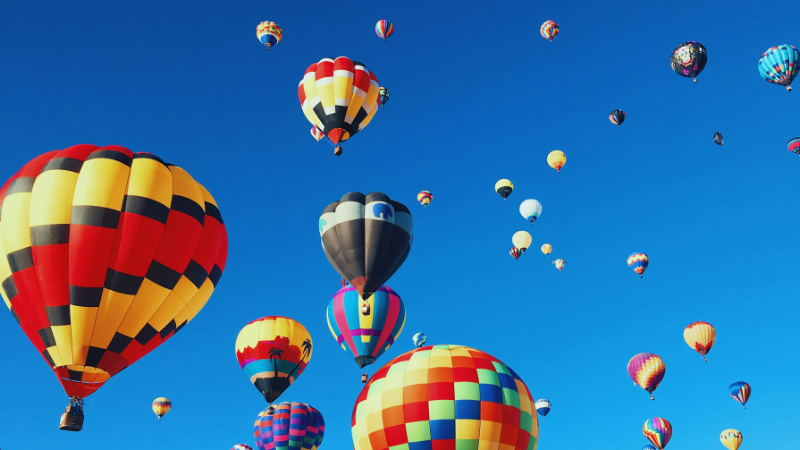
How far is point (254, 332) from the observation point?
2320 cm

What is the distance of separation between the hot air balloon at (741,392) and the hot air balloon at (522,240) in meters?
12.1

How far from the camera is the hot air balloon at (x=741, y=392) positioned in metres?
36.6

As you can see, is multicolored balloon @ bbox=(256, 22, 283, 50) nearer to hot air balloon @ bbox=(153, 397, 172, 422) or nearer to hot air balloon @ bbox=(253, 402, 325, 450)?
hot air balloon @ bbox=(253, 402, 325, 450)

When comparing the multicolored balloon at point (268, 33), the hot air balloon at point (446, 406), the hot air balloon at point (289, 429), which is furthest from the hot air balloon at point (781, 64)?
the hot air balloon at point (289, 429)

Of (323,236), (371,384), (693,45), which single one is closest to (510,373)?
(371,384)

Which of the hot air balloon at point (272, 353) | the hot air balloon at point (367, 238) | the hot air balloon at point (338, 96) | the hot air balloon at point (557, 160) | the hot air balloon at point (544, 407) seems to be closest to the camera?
the hot air balloon at point (367, 238)

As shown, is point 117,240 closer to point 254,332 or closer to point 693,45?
point 254,332

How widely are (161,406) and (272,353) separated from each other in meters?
11.8

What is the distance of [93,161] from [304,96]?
9761 millimetres

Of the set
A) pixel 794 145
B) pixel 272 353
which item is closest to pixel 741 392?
pixel 794 145

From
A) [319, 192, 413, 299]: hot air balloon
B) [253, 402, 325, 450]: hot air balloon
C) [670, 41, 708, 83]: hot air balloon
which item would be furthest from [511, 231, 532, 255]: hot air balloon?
[319, 192, 413, 299]: hot air balloon

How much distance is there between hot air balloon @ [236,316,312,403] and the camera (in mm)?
22469

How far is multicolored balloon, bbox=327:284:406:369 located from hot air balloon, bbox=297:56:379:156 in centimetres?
490

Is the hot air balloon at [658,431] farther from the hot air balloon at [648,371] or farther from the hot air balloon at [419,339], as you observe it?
the hot air balloon at [419,339]
